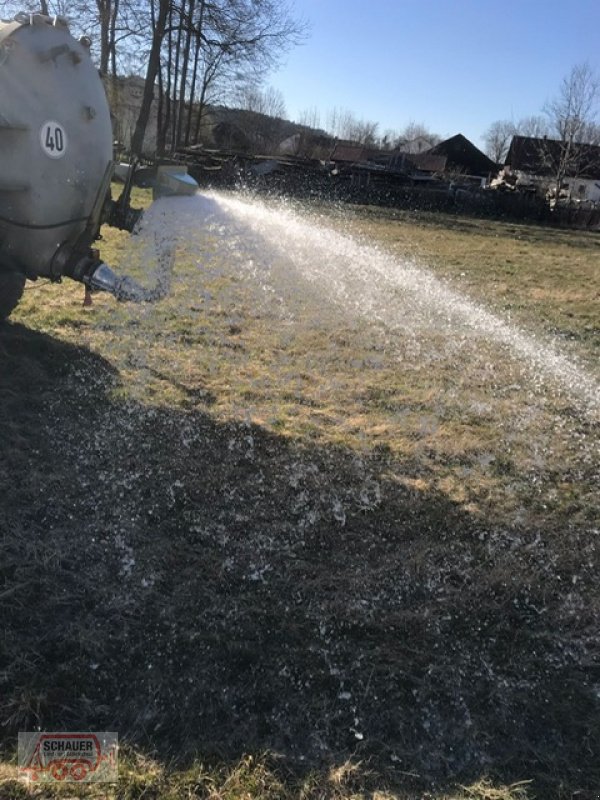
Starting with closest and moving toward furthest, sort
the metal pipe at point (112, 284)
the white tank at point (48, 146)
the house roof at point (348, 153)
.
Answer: the white tank at point (48, 146), the metal pipe at point (112, 284), the house roof at point (348, 153)

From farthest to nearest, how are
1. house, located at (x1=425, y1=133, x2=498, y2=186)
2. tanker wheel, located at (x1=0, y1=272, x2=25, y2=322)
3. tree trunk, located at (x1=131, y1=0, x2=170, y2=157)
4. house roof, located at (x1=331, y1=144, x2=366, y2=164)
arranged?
house, located at (x1=425, y1=133, x2=498, y2=186)
house roof, located at (x1=331, y1=144, x2=366, y2=164)
tree trunk, located at (x1=131, y1=0, x2=170, y2=157)
tanker wheel, located at (x1=0, y1=272, x2=25, y2=322)

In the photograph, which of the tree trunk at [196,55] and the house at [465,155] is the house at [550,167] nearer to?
the house at [465,155]

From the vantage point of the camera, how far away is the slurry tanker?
12.4 ft

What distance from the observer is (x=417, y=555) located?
129 inches

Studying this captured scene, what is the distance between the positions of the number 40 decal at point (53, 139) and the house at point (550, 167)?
45.7m

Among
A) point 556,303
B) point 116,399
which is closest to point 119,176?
point 116,399

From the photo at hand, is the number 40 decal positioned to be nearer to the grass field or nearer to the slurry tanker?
the slurry tanker

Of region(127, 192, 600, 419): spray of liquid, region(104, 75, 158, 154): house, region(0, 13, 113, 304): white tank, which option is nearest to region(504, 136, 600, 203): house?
region(104, 75, 158, 154): house

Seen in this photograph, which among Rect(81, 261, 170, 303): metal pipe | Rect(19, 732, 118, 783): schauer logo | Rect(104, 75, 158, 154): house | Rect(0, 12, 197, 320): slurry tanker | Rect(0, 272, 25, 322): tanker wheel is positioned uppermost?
Rect(104, 75, 158, 154): house

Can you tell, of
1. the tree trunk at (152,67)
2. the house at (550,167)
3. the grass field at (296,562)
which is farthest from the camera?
the house at (550,167)

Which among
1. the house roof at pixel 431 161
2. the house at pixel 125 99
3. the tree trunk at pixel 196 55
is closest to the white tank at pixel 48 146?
the house at pixel 125 99

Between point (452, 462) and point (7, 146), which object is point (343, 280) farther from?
point (7, 146)

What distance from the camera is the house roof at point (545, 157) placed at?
46.2 metres

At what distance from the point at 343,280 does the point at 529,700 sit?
683 centimetres
